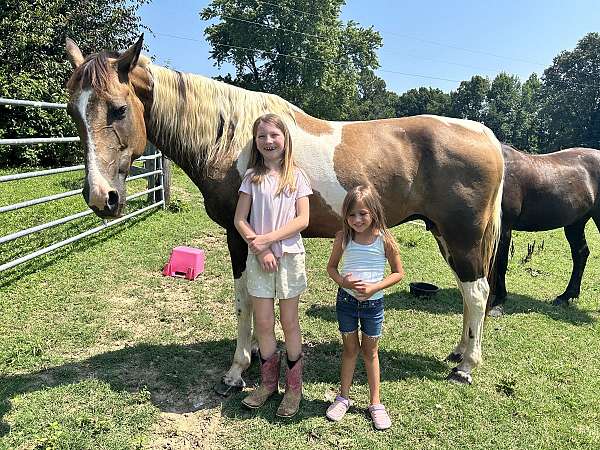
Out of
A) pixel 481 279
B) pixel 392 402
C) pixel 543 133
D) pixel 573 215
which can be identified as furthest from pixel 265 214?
pixel 543 133

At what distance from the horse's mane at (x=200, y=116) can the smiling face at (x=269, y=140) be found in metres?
0.33

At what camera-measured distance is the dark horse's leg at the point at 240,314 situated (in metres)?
2.95

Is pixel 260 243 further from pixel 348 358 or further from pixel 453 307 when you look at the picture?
pixel 453 307

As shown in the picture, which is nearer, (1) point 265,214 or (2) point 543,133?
(1) point 265,214

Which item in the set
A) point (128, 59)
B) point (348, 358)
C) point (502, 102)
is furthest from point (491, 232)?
point (502, 102)

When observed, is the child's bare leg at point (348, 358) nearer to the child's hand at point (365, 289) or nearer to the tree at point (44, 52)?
the child's hand at point (365, 289)

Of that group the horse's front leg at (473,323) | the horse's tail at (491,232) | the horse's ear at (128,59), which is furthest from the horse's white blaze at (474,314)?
the horse's ear at (128,59)

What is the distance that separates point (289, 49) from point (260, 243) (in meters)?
33.1

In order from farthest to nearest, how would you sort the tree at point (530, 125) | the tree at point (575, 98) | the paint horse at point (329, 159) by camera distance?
the tree at point (530, 125), the tree at point (575, 98), the paint horse at point (329, 159)

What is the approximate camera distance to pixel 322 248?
6.64 m

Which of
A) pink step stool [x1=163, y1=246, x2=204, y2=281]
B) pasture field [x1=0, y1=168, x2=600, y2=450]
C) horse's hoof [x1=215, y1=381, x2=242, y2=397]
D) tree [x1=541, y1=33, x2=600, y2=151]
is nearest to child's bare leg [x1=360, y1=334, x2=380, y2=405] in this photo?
pasture field [x1=0, y1=168, x2=600, y2=450]

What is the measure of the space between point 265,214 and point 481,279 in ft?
5.93

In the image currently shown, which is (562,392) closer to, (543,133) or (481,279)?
(481,279)

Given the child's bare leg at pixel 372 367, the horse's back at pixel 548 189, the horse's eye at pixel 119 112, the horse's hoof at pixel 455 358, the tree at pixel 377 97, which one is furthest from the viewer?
the tree at pixel 377 97
